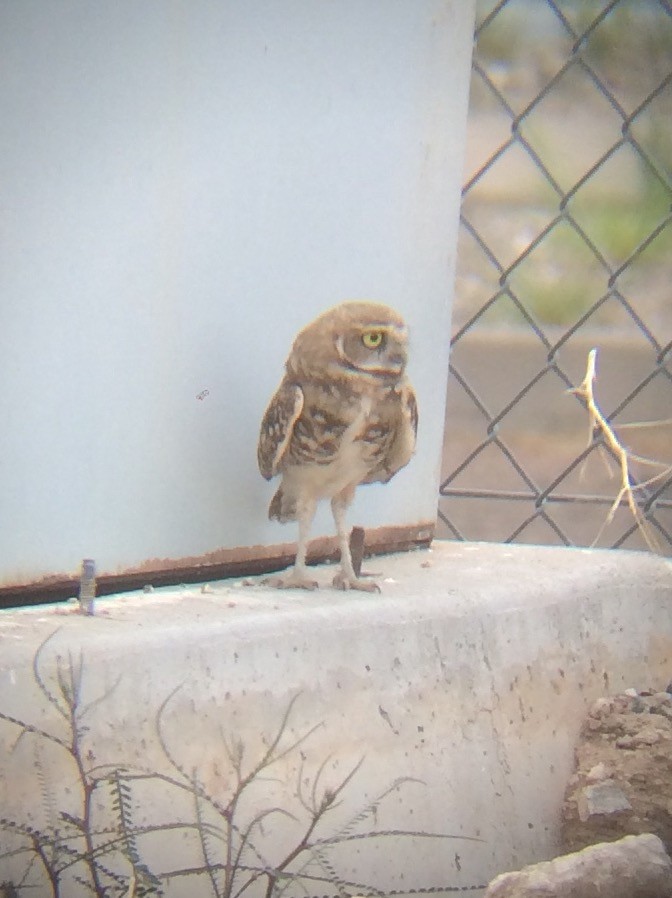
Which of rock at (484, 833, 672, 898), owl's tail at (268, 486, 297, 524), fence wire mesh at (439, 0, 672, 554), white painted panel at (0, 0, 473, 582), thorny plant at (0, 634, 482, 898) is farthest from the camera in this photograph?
fence wire mesh at (439, 0, 672, 554)

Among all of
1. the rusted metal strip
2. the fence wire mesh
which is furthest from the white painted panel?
the fence wire mesh

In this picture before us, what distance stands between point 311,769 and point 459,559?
0.76 metres

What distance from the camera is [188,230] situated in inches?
86.7

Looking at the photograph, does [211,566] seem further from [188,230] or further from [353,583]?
[188,230]

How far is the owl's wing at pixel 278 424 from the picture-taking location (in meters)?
2.23

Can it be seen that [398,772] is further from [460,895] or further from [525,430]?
[525,430]

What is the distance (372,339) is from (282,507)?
1.09ft

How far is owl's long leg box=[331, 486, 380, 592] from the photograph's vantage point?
2232 millimetres

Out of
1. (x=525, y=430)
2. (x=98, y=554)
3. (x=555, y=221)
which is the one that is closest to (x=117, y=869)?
(x=98, y=554)

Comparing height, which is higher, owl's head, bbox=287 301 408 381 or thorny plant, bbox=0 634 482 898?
owl's head, bbox=287 301 408 381

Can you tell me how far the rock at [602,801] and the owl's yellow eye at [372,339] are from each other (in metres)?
0.72

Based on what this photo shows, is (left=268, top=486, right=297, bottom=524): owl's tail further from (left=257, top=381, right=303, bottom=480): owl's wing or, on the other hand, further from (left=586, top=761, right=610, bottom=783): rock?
(left=586, top=761, right=610, bottom=783): rock

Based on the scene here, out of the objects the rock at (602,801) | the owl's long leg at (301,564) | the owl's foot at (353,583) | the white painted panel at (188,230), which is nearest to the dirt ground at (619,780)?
the rock at (602,801)

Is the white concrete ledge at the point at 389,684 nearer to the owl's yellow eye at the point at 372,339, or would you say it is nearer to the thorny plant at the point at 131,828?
the thorny plant at the point at 131,828
